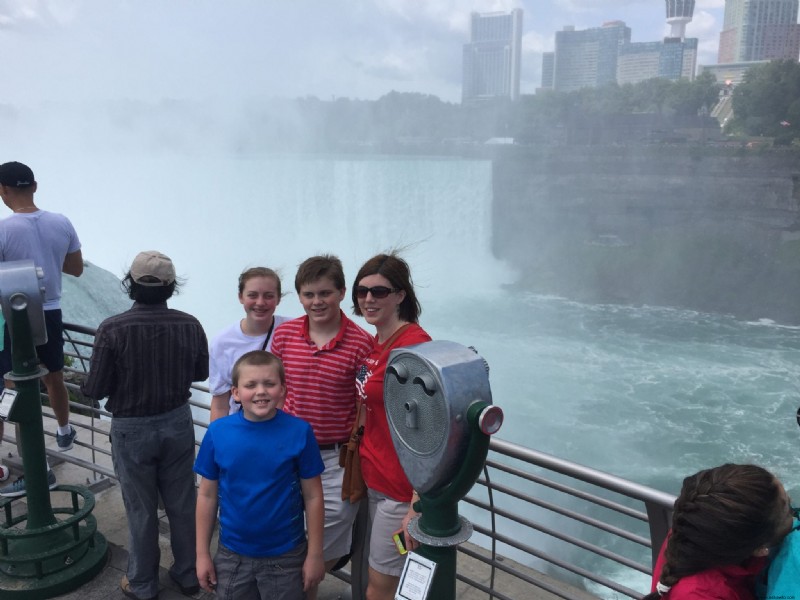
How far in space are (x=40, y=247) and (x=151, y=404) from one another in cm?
150

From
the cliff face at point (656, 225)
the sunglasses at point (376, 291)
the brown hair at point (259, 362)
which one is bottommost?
the cliff face at point (656, 225)

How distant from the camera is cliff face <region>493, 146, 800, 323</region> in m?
45.3

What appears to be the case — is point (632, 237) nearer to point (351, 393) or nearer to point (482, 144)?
point (482, 144)

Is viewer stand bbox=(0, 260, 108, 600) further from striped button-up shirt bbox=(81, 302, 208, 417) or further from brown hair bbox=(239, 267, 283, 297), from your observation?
brown hair bbox=(239, 267, 283, 297)

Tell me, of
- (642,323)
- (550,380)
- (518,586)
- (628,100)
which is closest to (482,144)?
(628,100)

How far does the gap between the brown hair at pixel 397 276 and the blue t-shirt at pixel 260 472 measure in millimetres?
509

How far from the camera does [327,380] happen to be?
2.53 metres

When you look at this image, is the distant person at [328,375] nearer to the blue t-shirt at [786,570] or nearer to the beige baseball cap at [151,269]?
the beige baseball cap at [151,269]

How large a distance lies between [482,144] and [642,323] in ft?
75.7

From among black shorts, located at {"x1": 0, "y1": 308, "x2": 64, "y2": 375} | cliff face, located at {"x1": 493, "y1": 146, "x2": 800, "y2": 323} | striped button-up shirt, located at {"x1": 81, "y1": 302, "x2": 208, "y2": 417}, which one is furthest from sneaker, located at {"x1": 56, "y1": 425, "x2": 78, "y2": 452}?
cliff face, located at {"x1": 493, "y1": 146, "x2": 800, "y2": 323}

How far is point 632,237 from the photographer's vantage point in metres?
50.9

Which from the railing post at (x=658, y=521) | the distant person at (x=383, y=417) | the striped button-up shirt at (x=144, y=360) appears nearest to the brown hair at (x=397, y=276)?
the distant person at (x=383, y=417)

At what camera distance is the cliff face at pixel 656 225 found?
149ft

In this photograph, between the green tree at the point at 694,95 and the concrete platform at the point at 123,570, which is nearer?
the concrete platform at the point at 123,570
